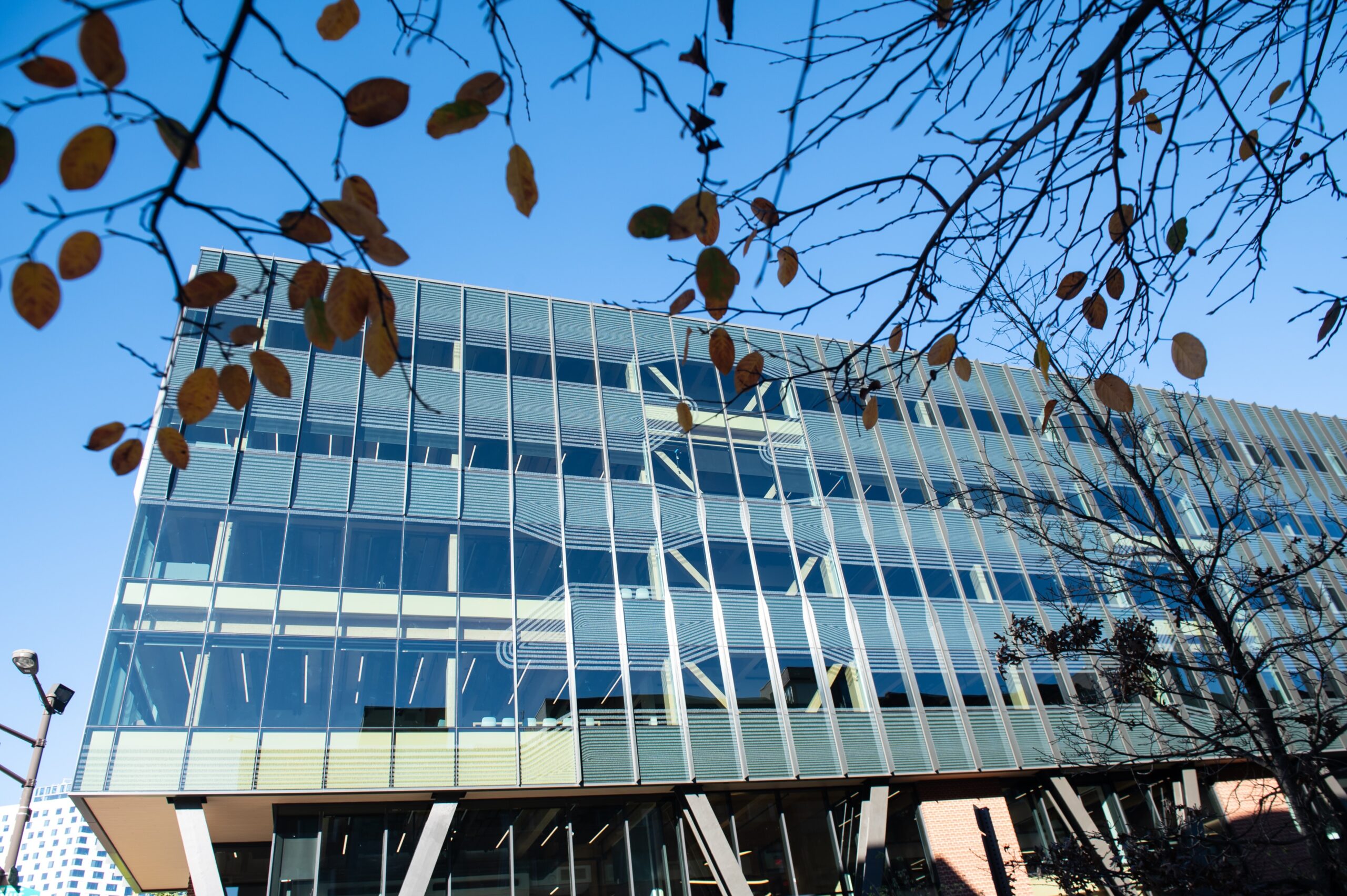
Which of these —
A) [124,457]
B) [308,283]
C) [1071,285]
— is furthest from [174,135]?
[1071,285]

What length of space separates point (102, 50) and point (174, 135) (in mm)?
249

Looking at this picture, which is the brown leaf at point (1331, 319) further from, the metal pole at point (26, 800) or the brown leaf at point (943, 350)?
the metal pole at point (26, 800)

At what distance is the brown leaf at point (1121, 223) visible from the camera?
3400 millimetres

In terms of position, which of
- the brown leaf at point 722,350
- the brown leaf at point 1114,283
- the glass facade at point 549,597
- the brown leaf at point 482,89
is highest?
the glass facade at point 549,597

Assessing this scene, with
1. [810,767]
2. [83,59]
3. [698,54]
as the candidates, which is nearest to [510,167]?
[698,54]

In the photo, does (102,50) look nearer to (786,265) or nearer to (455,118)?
(455,118)

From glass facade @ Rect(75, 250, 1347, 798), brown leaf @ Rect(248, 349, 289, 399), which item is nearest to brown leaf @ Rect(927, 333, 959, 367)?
brown leaf @ Rect(248, 349, 289, 399)

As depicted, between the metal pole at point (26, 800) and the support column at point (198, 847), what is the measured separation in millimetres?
1868

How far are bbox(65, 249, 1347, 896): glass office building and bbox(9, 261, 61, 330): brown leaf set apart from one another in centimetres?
920

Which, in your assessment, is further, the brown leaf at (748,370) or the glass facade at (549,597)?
the glass facade at (549,597)

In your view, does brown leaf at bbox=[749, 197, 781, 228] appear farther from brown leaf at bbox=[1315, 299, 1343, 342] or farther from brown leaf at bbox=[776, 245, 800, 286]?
brown leaf at bbox=[1315, 299, 1343, 342]

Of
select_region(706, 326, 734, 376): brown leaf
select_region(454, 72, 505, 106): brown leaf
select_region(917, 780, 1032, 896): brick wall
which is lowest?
select_region(917, 780, 1032, 896): brick wall

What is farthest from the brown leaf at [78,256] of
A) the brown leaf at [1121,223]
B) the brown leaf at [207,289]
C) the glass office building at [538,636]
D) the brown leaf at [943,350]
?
the glass office building at [538,636]

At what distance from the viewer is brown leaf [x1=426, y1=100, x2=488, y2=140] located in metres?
2.05
